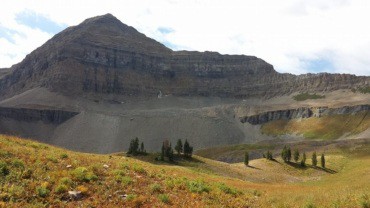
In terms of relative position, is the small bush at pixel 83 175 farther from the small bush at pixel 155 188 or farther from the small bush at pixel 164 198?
the small bush at pixel 164 198

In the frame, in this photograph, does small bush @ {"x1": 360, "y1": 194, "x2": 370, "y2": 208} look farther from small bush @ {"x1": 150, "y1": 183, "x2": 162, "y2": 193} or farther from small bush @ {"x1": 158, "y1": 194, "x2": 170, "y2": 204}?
small bush @ {"x1": 150, "y1": 183, "x2": 162, "y2": 193}

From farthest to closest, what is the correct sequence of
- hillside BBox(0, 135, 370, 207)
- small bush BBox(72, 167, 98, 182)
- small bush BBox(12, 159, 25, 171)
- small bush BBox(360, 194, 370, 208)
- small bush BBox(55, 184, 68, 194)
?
small bush BBox(72, 167, 98, 182) < small bush BBox(12, 159, 25, 171) < small bush BBox(55, 184, 68, 194) < hillside BBox(0, 135, 370, 207) < small bush BBox(360, 194, 370, 208)

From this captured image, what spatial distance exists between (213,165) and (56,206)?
70.4 m

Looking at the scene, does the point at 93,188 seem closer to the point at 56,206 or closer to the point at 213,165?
the point at 56,206

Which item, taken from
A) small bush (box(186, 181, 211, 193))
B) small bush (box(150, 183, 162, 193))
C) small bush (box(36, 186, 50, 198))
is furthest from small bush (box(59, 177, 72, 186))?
small bush (box(186, 181, 211, 193))

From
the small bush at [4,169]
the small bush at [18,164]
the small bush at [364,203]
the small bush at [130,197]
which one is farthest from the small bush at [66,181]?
the small bush at [364,203]

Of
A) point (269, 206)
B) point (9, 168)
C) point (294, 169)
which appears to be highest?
point (9, 168)

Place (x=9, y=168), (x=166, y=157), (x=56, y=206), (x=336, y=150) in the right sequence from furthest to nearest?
Answer: (x=336, y=150) < (x=166, y=157) < (x=9, y=168) < (x=56, y=206)

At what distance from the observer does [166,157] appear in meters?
91.0

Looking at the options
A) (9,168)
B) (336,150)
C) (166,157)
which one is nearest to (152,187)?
(9,168)

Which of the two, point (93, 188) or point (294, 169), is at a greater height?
point (93, 188)

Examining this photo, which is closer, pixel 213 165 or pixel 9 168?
pixel 9 168

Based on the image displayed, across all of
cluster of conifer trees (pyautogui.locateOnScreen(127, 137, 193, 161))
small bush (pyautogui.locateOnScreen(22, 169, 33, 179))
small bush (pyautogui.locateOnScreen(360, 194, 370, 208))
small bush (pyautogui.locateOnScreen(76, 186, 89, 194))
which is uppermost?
small bush (pyautogui.locateOnScreen(22, 169, 33, 179))

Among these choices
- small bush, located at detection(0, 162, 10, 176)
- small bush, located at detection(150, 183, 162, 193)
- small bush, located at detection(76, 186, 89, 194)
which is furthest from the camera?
small bush, located at detection(150, 183, 162, 193)
